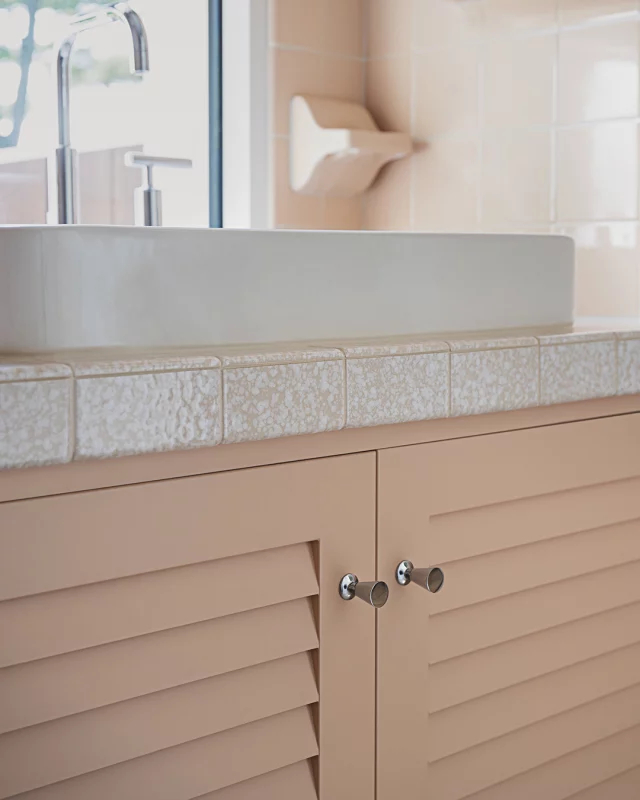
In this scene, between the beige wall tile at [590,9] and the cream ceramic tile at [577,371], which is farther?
the beige wall tile at [590,9]

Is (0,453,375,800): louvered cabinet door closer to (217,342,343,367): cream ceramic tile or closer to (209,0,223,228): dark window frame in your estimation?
(217,342,343,367): cream ceramic tile

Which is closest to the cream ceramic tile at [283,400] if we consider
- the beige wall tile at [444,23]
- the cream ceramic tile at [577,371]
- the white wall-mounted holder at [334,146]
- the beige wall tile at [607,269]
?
the cream ceramic tile at [577,371]

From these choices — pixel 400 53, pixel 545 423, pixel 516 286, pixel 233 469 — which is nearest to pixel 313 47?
pixel 400 53

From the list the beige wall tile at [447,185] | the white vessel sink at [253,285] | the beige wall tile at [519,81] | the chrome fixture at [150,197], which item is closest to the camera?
the white vessel sink at [253,285]

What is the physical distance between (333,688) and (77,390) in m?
0.35

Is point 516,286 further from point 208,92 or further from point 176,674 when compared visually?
point 208,92

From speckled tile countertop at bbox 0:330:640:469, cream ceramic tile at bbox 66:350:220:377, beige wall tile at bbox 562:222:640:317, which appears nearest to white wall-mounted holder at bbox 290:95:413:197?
beige wall tile at bbox 562:222:640:317

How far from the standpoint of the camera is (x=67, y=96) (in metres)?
1.08

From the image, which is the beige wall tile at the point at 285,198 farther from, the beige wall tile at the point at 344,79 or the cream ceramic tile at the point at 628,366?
the cream ceramic tile at the point at 628,366

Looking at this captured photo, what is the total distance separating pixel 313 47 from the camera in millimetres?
1619

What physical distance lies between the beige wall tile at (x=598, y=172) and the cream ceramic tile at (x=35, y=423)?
3.16 ft

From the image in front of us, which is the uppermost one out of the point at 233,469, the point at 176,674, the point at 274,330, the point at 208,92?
the point at 208,92

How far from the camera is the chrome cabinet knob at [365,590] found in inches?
31.8

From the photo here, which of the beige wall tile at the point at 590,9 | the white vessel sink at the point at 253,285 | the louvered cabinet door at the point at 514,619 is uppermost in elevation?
the beige wall tile at the point at 590,9
